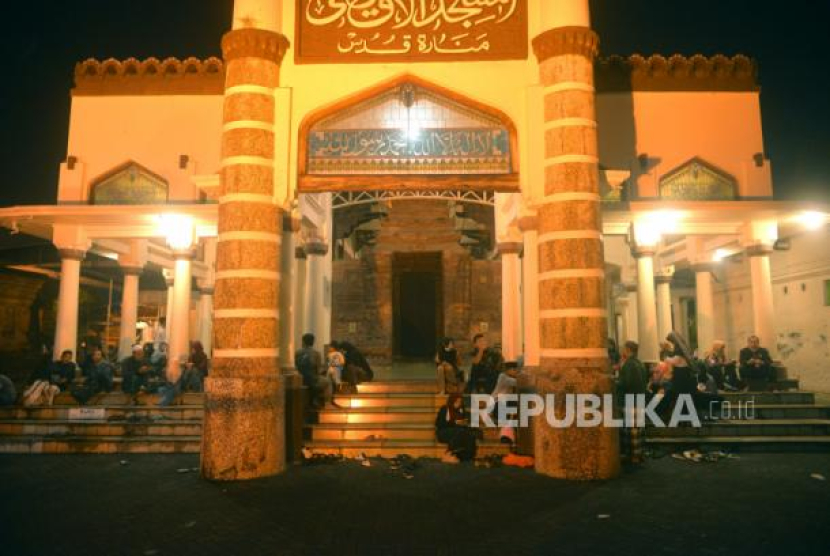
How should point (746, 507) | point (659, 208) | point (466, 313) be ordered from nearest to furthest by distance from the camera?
point (746, 507)
point (659, 208)
point (466, 313)

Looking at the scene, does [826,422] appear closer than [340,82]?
No

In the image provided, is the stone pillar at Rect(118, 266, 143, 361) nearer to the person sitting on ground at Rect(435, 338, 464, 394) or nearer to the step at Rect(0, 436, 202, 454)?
the step at Rect(0, 436, 202, 454)

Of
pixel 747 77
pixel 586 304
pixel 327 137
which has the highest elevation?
pixel 747 77

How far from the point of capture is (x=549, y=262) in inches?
302

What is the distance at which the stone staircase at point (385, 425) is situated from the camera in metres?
8.59

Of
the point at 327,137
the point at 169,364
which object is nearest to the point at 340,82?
the point at 327,137

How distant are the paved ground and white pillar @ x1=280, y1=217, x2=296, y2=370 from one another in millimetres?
1695

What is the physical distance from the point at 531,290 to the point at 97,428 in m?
7.20

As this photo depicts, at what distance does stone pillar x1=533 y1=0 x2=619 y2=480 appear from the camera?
718 cm

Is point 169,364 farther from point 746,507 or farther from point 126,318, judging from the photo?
point 746,507

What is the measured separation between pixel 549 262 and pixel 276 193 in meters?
3.81

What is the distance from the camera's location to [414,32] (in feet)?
28.0

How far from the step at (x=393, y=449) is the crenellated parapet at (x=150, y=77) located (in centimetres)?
748

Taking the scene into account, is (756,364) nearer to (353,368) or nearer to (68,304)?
(353,368)
